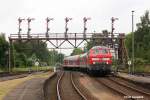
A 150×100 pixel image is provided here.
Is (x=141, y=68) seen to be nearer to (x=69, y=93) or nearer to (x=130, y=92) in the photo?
(x=130, y=92)

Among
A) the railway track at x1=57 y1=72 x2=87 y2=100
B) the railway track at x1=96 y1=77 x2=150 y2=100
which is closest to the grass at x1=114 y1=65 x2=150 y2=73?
the railway track at x1=57 y1=72 x2=87 y2=100

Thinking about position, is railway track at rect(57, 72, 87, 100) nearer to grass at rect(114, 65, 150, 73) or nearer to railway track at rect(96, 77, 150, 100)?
railway track at rect(96, 77, 150, 100)

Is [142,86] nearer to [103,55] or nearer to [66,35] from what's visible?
[103,55]

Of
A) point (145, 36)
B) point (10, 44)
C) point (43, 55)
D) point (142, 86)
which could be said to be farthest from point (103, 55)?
point (43, 55)

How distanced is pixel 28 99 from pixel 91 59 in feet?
85.5

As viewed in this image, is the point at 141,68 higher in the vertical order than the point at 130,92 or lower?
higher

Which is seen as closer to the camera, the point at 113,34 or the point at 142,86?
the point at 142,86

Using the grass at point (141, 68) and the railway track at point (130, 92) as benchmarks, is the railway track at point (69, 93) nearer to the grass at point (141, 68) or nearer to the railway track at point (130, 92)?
the railway track at point (130, 92)

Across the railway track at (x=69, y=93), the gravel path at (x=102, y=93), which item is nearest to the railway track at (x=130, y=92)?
the gravel path at (x=102, y=93)

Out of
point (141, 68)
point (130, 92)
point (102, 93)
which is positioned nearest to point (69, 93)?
point (102, 93)

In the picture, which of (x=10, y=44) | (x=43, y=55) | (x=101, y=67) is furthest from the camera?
(x=43, y=55)

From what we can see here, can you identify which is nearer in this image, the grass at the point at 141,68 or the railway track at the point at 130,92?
the railway track at the point at 130,92

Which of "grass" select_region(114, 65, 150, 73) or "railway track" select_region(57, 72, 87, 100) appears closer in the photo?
"railway track" select_region(57, 72, 87, 100)

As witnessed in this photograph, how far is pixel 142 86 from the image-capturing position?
33.6 meters
